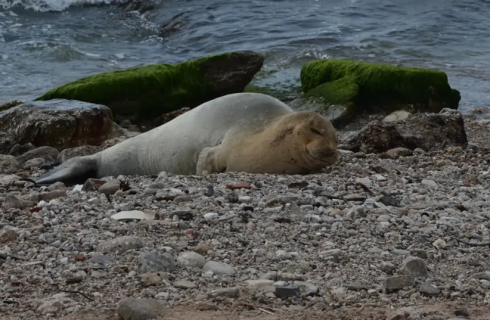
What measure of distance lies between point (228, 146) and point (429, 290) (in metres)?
2.98

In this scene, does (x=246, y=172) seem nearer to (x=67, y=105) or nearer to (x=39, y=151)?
(x=39, y=151)

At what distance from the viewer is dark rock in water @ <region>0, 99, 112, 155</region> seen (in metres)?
8.91

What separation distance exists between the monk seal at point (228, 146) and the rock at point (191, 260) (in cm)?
229

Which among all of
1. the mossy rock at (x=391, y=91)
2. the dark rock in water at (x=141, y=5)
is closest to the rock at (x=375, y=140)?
the mossy rock at (x=391, y=91)

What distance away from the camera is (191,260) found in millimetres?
3977

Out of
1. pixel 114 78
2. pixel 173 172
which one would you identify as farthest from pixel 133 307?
pixel 114 78

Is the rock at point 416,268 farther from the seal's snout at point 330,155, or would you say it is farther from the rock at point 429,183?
the seal's snout at point 330,155

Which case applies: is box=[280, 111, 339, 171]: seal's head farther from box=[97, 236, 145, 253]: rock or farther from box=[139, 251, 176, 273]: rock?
box=[139, 251, 176, 273]: rock

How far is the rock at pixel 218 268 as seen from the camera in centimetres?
389

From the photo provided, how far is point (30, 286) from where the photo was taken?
147 inches

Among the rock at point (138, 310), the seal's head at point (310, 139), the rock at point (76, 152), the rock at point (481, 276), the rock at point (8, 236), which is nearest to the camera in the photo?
the rock at point (138, 310)

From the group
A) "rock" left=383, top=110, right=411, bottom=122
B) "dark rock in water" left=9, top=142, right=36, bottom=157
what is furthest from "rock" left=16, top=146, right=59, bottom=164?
"rock" left=383, top=110, right=411, bottom=122

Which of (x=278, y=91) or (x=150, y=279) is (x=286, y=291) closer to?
(x=150, y=279)

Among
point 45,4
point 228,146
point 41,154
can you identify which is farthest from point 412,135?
point 45,4
